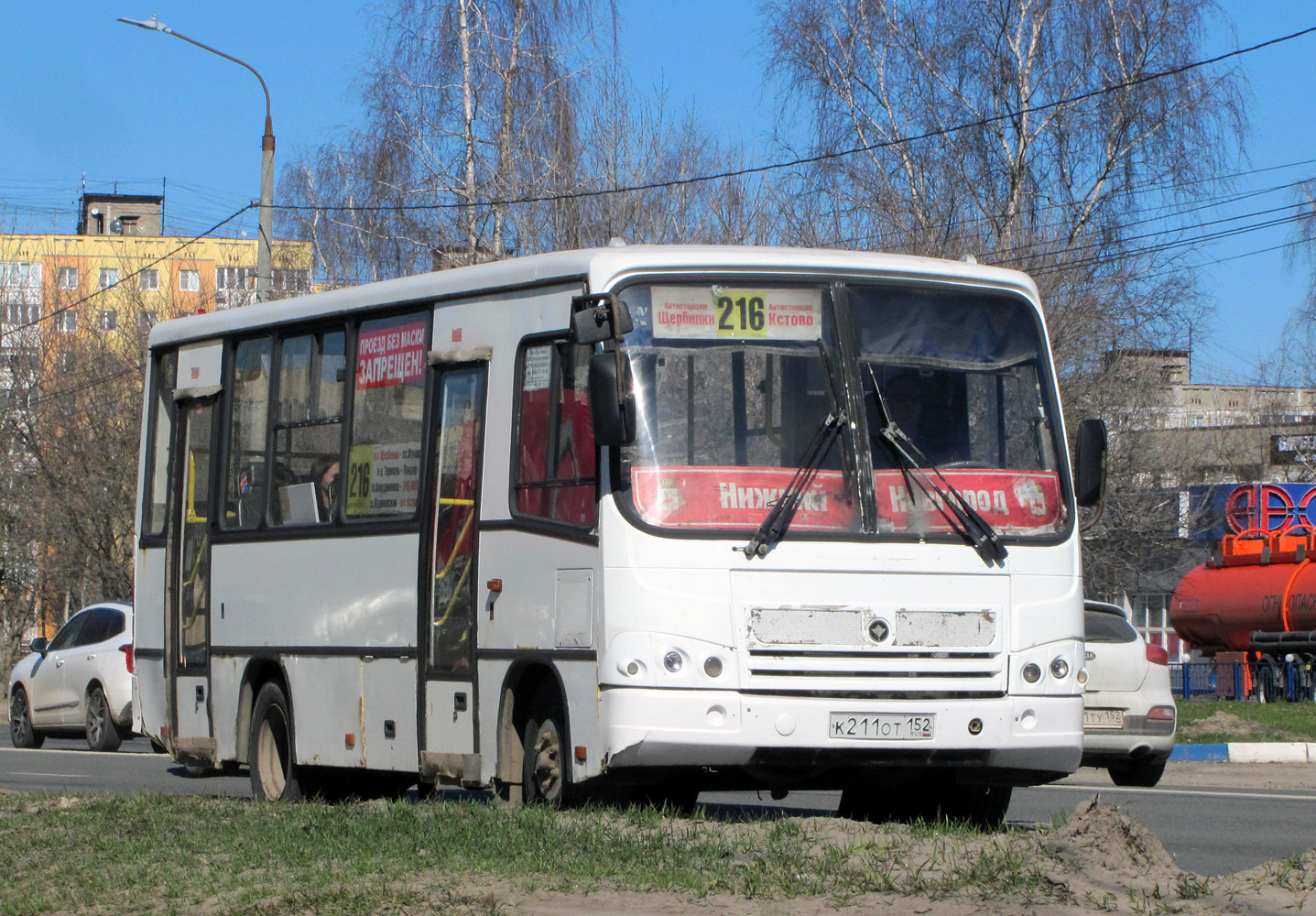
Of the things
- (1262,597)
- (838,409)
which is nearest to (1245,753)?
(838,409)

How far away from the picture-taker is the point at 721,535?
30.0ft

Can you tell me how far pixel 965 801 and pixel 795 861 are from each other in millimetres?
3429

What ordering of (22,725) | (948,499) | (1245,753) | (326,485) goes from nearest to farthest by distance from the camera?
(948,499), (326,485), (1245,753), (22,725)

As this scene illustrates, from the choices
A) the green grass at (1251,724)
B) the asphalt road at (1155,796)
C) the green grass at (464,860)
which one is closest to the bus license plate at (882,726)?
the green grass at (464,860)

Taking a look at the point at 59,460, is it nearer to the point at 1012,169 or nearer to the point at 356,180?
the point at 356,180

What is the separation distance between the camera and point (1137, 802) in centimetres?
1355

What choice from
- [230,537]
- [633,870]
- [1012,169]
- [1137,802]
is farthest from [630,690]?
[1012,169]

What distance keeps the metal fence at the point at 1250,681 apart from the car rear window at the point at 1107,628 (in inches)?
674

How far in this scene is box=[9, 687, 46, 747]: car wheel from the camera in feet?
74.6

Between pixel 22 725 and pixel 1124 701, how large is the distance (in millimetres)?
13826

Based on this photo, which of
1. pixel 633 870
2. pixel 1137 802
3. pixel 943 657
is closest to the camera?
pixel 633 870

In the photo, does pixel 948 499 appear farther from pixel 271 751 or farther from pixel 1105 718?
pixel 1105 718

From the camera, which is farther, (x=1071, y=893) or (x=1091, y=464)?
(x=1091, y=464)

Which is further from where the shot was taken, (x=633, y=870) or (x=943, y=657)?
(x=943, y=657)
